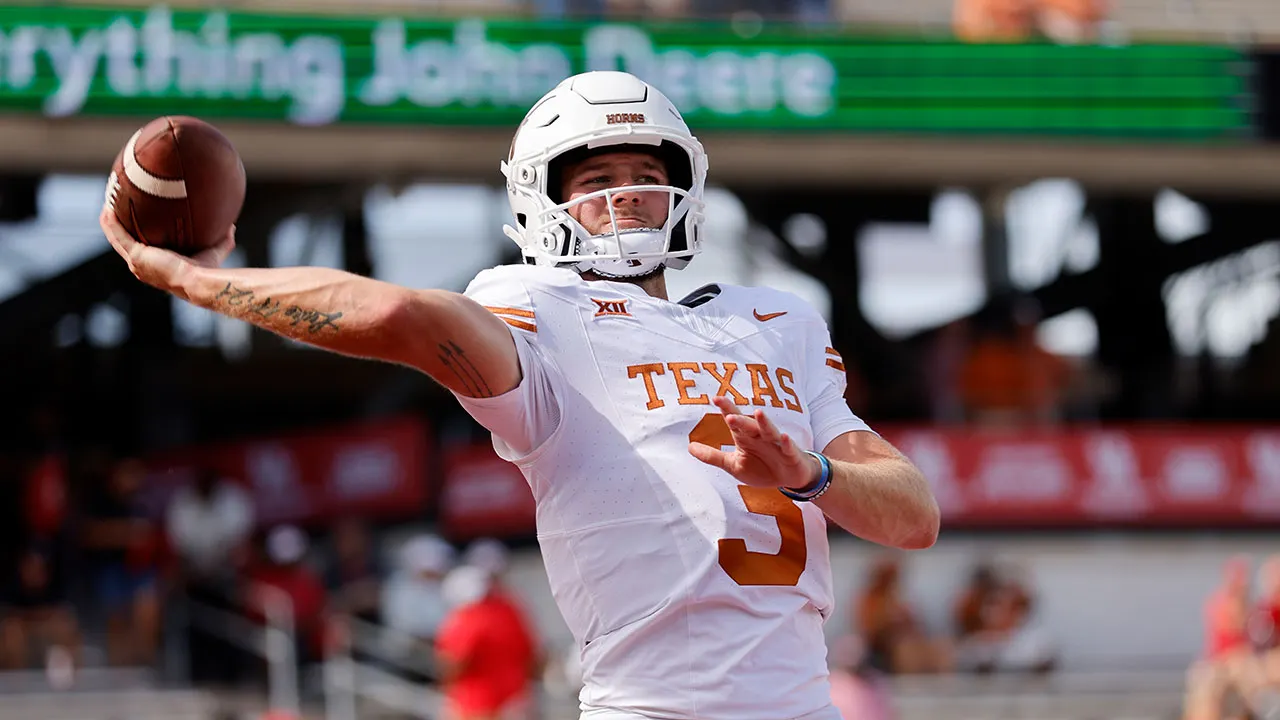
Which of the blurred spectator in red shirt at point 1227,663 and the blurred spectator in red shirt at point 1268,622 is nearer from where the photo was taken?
the blurred spectator in red shirt at point 1227,663

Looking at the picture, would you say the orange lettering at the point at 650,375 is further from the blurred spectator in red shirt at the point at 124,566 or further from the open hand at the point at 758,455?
the blurred spectator in red shirt at the point at 124,566

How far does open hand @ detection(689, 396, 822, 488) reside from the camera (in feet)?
8.79

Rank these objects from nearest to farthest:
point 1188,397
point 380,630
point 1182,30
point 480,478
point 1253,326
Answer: point 380,630, point 480,478, point 1182,30, point 1188,397, point 1253,326

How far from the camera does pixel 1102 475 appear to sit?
47.2 feet

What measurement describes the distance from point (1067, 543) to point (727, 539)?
11.7 m

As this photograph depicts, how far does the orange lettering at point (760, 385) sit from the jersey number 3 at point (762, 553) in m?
0.11

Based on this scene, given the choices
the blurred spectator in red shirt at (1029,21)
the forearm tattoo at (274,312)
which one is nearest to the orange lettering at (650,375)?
the forearm tattoo at (274,312)

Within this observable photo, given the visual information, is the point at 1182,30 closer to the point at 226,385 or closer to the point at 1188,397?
the point at 1188,397

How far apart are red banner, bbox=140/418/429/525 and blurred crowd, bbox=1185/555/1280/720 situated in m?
6.32

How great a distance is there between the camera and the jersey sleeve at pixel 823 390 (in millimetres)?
3273

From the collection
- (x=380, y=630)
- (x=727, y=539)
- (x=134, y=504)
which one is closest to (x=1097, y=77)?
(x=380, y=630)

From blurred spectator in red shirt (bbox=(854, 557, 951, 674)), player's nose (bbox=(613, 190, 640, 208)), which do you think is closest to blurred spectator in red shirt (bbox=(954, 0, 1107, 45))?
blurred spectator in red shirt (bbox=(854, 557, 951, 674))

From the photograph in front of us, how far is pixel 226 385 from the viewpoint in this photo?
17875mm

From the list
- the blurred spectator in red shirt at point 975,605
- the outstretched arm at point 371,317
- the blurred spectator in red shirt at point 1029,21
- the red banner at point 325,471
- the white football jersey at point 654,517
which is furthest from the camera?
the blurred spectator in red shirt at point 1029,21
